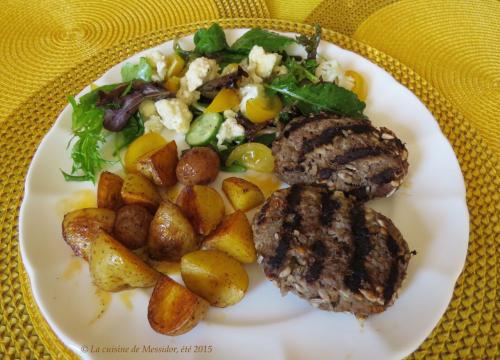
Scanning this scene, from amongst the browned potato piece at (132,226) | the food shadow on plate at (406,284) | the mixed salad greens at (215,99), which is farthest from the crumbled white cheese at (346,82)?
the browned potato piece at (132,226)

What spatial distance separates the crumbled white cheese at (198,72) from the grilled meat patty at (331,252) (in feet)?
3.72

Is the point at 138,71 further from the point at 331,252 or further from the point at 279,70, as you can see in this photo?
the point at 331,252

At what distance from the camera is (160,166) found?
2.63 metres

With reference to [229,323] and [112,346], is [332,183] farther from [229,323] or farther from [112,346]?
[112,346]

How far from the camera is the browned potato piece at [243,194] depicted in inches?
99.7

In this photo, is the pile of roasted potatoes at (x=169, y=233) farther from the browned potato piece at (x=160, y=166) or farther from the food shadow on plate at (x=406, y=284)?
the food shadow on plate at (x=406, y=284)

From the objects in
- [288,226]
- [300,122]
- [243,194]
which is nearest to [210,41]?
[300,122]

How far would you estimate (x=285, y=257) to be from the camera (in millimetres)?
2082

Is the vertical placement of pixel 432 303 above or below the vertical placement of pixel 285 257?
below

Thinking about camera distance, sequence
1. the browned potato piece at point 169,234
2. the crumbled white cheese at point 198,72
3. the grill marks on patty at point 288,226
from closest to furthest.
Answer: the grill marks on patty at point 288,226, the browned potato piece at point 169,234, the crumbled white cheese at point 198,72

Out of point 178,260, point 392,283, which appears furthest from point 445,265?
point 178,260

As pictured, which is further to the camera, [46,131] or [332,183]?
[46,131]

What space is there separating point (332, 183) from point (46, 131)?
197 centimetres

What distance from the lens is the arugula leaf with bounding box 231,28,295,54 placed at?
3.14 m
